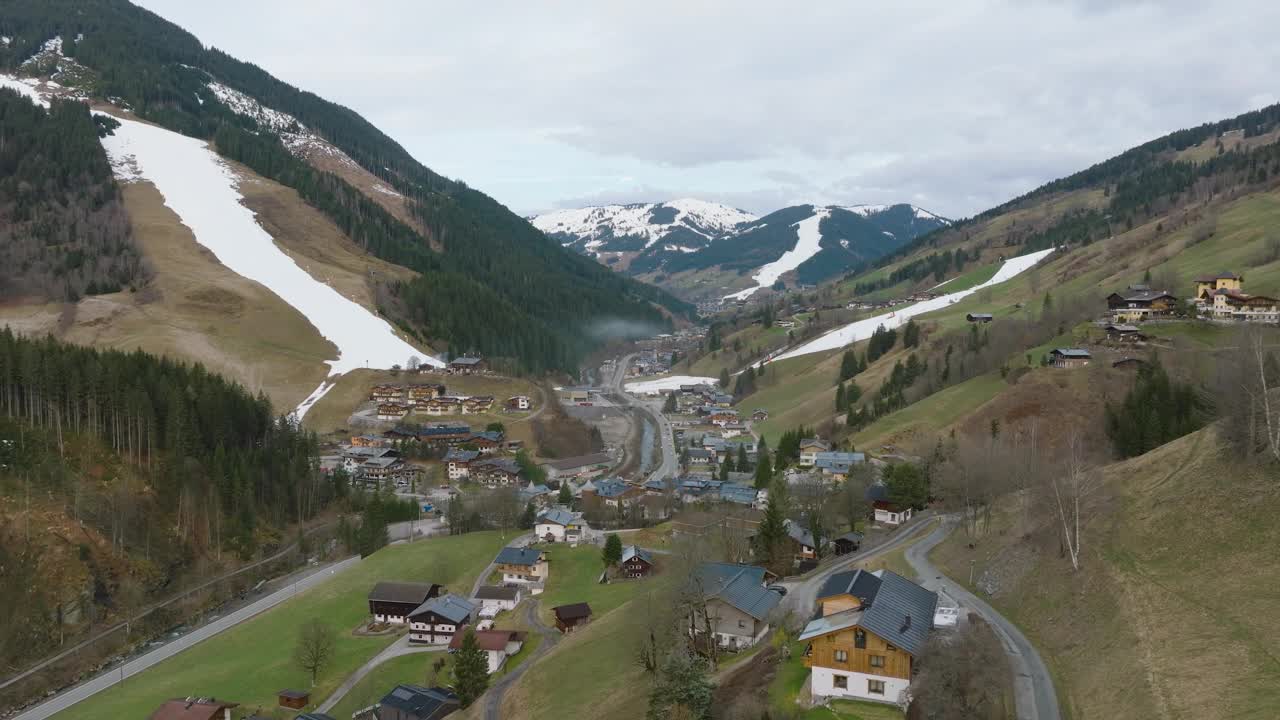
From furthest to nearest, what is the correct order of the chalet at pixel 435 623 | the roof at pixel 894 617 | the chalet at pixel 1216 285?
the chalet at pixel 1216 285 → the chalet at pixel 435 623 → the roof at pixel 894 617

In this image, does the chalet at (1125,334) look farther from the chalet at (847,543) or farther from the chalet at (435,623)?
the chalet at (435,623)

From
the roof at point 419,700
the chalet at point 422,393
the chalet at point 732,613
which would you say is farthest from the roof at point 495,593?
the chalet at point 422,393

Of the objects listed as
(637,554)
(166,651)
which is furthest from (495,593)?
(166,651)

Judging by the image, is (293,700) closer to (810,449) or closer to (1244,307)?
(810,449)

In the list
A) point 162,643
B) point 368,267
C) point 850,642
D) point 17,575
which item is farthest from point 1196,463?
point 368,267

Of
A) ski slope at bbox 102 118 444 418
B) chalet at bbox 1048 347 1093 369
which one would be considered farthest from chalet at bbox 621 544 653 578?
ski slope at bbox 102 118 444 418
